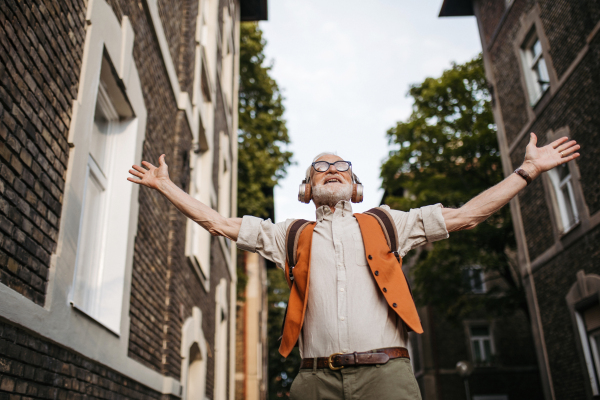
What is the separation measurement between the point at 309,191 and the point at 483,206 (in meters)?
0.95

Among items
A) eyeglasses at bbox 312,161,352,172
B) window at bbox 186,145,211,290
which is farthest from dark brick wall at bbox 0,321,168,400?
window at bbox 186,145,211,290

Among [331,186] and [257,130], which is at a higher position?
[257,130]

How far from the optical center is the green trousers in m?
2.47

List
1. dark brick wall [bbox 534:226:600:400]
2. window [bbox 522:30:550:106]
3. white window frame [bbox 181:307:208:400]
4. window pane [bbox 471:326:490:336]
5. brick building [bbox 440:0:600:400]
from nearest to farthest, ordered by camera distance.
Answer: white window frame [bbox 181:307:208:400] → brick building [bbox 440:0:600:400] → dark brick wall [bbox 534:226:600:400] → window [bbox 522:30:550:106] → window pane [bbox 471:326:490:336]

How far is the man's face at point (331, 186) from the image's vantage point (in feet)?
9.93

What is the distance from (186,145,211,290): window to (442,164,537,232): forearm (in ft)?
17.3

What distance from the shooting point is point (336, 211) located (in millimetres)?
3039

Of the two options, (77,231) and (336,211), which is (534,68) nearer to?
(336,211)

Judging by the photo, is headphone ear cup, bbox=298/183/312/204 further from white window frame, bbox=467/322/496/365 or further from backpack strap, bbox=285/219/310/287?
white window frame, bbox=467/322/496/365

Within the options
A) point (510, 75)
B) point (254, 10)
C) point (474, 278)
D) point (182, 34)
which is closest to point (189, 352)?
point (182, 34)

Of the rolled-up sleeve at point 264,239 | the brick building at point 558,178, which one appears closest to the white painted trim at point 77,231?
the rolled-up sleeve at point 264,239

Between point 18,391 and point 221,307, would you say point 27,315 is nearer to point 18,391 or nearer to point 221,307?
point 18,391

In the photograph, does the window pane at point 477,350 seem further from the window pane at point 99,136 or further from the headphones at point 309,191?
the headphones at point 309,191

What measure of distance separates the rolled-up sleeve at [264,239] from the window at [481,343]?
23.1 meters
